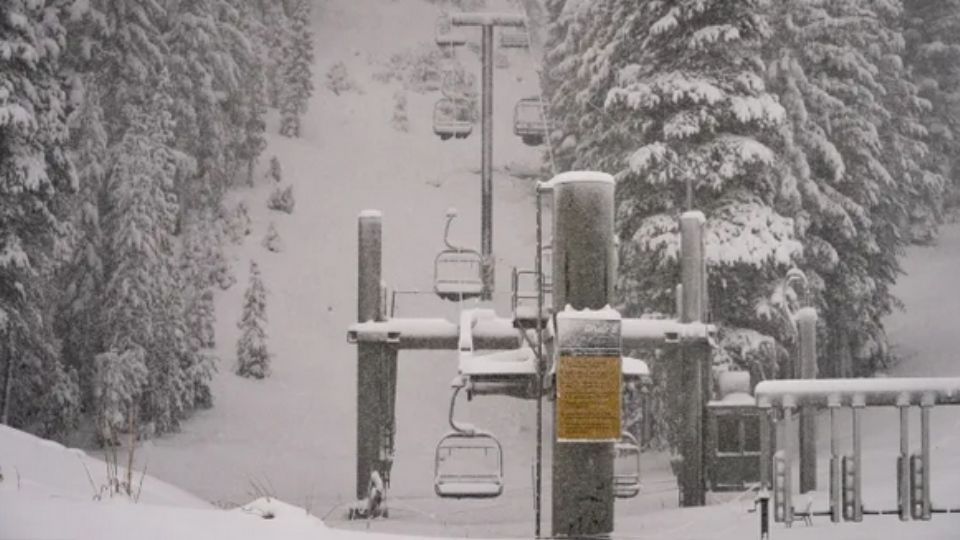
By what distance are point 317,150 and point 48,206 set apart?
26.8m

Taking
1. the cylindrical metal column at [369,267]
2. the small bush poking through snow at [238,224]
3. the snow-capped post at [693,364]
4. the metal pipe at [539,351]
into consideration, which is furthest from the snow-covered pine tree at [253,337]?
the metal pipe at [539,351]

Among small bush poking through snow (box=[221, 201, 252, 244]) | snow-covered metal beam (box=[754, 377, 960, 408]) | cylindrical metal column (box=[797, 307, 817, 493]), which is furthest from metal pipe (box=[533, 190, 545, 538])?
small bush poking through snow (box=[221, 201, 252, 244])

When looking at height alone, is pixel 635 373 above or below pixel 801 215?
below

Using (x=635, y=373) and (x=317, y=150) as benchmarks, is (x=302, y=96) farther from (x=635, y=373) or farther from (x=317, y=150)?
(x=635, y=373)

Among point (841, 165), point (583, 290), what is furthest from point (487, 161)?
point (583, 290)

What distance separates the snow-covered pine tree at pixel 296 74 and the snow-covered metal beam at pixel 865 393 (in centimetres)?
4250

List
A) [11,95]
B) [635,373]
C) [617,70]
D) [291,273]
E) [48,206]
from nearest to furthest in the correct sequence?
[635,373]
[11,95]
[48,206]
[617,70]
[291,273]

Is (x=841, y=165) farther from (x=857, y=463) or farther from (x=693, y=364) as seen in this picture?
(x=857, y=463)

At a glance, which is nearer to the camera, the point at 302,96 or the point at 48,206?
the point at 48,206

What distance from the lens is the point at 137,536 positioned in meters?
5.27

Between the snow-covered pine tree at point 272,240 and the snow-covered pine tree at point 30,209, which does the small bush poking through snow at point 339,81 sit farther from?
the snow-covered pine tree at point 30,209

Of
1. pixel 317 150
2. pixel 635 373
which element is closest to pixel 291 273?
pixel 317 150

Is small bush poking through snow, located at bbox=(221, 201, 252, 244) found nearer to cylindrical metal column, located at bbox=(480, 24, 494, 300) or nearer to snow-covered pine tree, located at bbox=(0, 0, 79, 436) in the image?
snow-covered pine tree, located at bbox=(0, 0, 79, 436)

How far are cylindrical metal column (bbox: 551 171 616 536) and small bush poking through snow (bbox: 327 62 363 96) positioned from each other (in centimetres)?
4817
